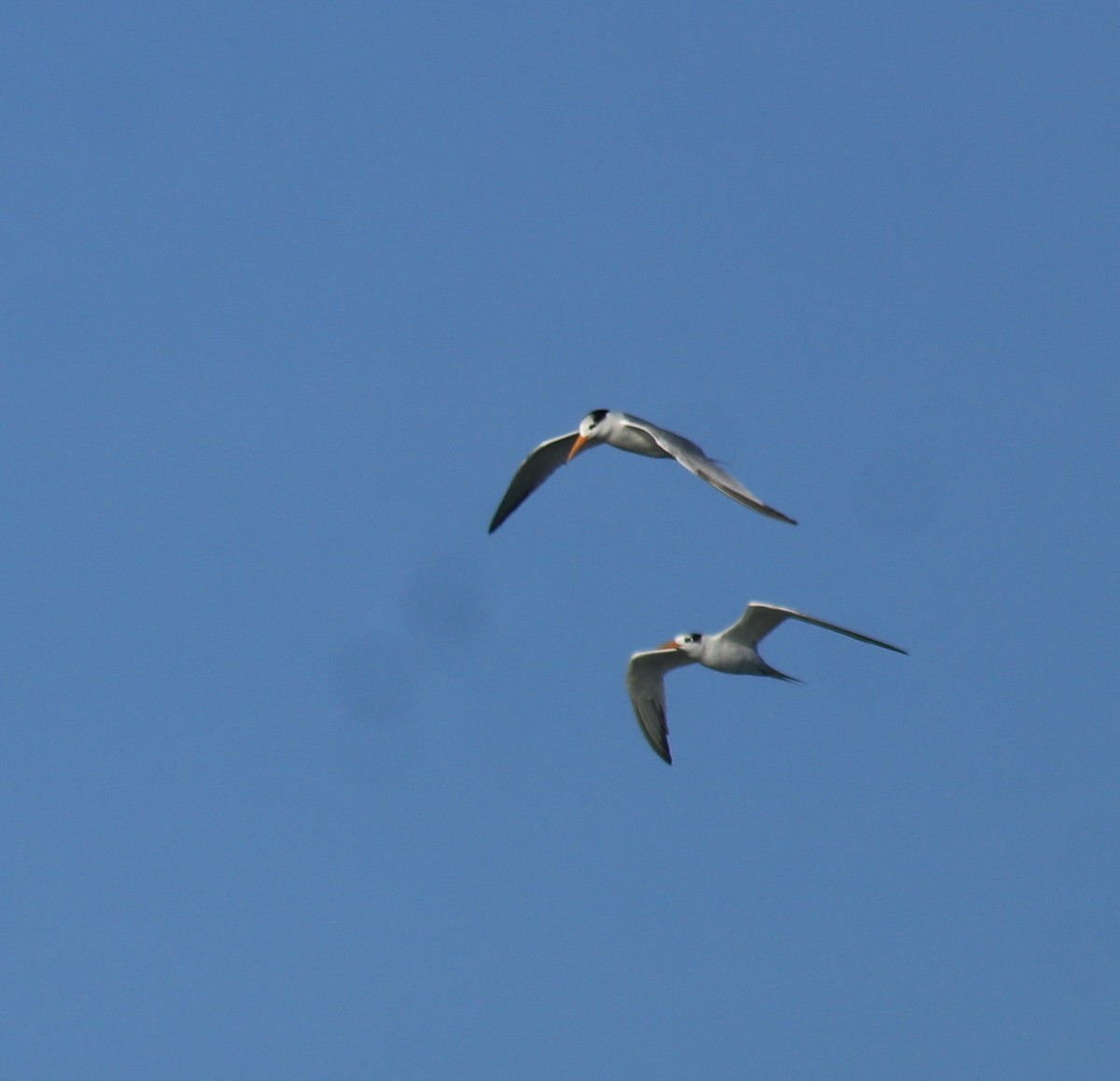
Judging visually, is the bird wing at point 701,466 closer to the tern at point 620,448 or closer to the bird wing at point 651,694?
the tern at point 620,448

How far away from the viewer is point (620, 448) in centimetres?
5125

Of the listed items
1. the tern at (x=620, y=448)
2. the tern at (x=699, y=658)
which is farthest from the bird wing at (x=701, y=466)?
the tern at (x=699, y=658)

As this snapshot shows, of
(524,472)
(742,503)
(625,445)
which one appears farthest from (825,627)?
(524,472)

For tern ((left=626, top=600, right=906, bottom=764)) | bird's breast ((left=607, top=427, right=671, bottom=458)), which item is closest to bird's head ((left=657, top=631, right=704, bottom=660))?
tern ((left=626, top=600, right=906, bottom=764))

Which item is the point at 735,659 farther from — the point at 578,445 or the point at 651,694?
the point at 578,445

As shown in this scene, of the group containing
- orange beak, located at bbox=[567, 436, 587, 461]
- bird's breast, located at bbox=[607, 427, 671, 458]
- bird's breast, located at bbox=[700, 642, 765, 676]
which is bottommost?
bird's breast, located at bbox=[700, 642, 765, 676]

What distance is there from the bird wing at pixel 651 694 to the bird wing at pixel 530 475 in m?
4.83

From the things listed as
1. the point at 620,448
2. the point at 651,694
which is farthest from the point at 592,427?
the point at 651,694

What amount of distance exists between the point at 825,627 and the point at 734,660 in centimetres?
683

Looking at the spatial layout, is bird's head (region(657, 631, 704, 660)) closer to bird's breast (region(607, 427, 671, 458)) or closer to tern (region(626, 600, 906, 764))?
tern (region(626, 600, 906, 764))

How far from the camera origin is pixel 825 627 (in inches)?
1756

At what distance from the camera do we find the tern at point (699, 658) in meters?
49.7

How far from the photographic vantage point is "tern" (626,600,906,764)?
49.7 metres

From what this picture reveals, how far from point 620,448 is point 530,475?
423cm
